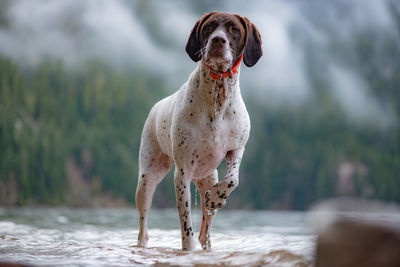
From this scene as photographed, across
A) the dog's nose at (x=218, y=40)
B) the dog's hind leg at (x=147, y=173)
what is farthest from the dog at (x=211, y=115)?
the dog's hind leg at (x=147, y=173)

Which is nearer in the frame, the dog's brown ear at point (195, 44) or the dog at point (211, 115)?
the dog at point (211, 115)

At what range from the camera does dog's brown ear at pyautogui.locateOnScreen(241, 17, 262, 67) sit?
528 cm

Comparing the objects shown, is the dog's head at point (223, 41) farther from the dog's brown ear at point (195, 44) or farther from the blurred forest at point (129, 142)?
the blurred forest at point (129, 142)

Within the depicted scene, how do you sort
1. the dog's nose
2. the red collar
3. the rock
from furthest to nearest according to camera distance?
1. the red collar
2. the dog's nose
3. the rock

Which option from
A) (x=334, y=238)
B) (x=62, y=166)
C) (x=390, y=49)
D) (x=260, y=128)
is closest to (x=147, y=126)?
(x=334, y=238)

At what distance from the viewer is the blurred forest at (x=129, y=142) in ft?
203

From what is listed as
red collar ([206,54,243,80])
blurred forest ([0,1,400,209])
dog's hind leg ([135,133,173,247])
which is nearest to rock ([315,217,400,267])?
red collar ([206,54,243,80])

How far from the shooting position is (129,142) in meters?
72.2

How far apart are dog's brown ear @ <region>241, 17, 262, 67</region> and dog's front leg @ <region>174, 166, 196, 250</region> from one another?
1.44 metres

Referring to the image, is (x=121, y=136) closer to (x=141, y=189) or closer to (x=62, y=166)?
(x=62, y=166)

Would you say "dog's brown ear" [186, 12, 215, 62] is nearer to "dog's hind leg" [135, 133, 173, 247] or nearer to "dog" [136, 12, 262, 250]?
"dog" [136, 12, 262, 250]

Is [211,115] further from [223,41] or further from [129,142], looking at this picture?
[129,142]

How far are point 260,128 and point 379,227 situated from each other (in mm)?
78267

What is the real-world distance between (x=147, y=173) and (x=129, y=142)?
66.2 metres
